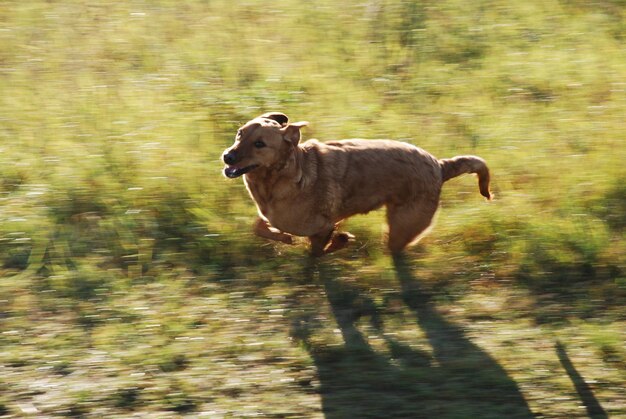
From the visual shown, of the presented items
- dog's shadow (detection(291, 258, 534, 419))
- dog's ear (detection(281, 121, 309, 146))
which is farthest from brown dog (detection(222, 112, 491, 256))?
dog's shadow (detection(291, 258, 534, 419))

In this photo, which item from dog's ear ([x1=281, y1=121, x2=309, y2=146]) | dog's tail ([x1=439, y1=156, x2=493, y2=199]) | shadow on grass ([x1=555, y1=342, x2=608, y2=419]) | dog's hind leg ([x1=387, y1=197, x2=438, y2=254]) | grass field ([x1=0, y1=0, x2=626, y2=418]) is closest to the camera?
shadow on grass ([x1=555, y1=342, x2=608, y2=419])

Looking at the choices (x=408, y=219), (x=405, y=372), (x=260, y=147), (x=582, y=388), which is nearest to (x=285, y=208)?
(x=260, y=147)

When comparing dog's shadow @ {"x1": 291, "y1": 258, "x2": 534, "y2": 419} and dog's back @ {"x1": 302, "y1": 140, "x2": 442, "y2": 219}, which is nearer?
dog's shadow @ {"x1": 291, "y1": 258, "x2": 534, "y2": 419}

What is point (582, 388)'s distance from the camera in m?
5.43

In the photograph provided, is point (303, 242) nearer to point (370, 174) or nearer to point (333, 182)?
point (333, 182)

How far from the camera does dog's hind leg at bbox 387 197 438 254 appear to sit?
6.69 m

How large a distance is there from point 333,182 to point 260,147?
62 cm

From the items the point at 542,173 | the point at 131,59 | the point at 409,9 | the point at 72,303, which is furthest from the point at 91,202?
the point at 409,9

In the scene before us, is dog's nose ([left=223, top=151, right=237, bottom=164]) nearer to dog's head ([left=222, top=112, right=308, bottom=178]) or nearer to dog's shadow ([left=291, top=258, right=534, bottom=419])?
dog's head ([left=222, top=112, right=308, bottom=178])

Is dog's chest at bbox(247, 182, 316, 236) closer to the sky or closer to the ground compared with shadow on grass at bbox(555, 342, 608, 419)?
closer to the sky

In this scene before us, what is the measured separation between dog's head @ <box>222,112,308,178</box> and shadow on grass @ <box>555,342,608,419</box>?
2089 mm

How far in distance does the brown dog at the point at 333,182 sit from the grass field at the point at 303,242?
285mm

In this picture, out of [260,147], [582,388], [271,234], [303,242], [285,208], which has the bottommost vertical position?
[582,388]

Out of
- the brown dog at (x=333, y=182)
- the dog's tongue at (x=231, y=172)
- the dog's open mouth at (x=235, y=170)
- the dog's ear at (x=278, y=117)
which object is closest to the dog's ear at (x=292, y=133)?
the brown dog at (x=333, y=182)
